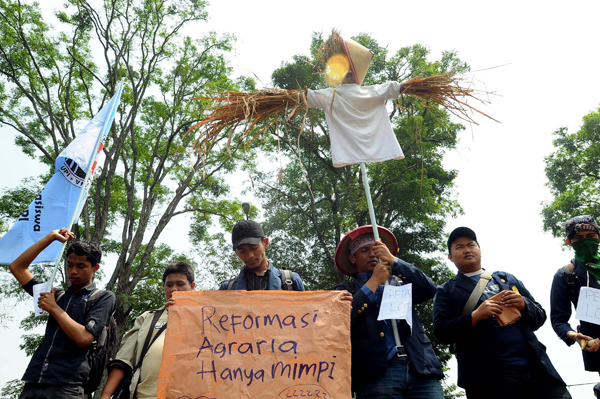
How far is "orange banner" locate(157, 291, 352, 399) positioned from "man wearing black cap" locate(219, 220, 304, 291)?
1.37 feet

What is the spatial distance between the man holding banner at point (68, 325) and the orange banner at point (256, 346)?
2.92ft

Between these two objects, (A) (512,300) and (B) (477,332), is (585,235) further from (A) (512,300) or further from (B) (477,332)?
(B) (477,332)

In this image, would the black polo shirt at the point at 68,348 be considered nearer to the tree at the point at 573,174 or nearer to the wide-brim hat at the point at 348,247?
the wide-brim hat at the point at 348,247

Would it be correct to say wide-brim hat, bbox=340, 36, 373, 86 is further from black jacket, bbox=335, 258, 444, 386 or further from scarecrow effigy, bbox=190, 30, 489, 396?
black jacket, bbox=335, 258, 444, 386

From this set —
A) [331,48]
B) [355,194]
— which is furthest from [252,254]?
[355,194]

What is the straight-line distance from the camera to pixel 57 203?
3.93 metres

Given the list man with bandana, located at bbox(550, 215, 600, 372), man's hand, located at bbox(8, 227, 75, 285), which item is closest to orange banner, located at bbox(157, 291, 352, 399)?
man's hand, located at bbox(8, 227, 75, 285)

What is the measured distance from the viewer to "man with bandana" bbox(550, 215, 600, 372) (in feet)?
10.3

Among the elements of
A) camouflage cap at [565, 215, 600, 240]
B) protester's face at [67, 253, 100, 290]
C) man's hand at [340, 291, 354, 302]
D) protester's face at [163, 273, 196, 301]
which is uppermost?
camouflage cap at [565, 215, 600, 240]

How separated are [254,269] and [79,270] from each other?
1.27 metres

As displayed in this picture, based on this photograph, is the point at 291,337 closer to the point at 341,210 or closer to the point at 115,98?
the point at 115,98

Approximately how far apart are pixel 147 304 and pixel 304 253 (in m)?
5.92

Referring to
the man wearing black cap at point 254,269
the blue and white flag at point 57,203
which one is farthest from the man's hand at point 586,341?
the blue and white flag at point 57,203

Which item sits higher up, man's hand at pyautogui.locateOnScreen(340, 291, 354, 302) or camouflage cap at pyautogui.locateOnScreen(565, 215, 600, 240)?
camouflage cap at pyautogui.locateOnScreen(565, 215, 600, 240)
